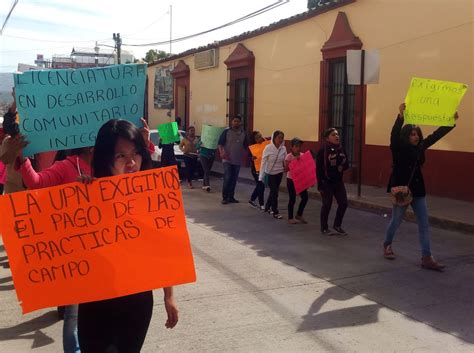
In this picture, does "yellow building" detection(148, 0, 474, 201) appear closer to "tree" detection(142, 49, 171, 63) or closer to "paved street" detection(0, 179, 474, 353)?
"paved street" detection(0, 179, 474, 353)

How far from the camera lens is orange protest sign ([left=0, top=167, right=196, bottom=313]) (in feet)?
8.04

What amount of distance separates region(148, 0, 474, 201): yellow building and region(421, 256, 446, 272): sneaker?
4.71m

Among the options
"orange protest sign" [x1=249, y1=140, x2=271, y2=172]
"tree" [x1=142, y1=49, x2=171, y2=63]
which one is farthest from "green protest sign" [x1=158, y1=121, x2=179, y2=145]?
"tree" [x1=142, y1=49, x2=171, y2=63]

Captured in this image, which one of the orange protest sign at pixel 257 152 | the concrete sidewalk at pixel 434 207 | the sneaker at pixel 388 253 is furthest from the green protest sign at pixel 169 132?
the sneaker at pixel 388 253

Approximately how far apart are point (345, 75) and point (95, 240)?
40.7 ft

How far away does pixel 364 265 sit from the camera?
6.31 meters

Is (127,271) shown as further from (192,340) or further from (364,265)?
(364,265)

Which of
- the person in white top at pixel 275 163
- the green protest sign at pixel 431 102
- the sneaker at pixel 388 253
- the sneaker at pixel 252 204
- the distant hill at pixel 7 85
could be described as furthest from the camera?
the sneaker at pixel 252 204

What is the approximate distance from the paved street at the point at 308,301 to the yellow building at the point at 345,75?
3.74 m

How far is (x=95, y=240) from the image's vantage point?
252 cm

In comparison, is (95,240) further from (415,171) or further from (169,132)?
(169,132)

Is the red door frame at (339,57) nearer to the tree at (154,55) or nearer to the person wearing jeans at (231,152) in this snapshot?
the person wearing jeans at (231,152)

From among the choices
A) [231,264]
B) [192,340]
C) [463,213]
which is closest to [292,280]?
[231,264]

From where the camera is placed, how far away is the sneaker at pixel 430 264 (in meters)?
6.04
